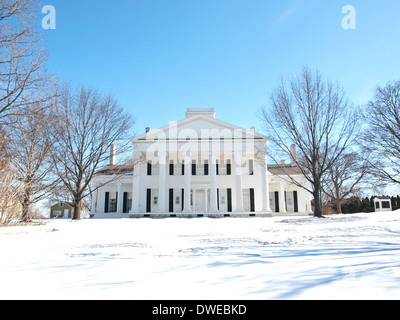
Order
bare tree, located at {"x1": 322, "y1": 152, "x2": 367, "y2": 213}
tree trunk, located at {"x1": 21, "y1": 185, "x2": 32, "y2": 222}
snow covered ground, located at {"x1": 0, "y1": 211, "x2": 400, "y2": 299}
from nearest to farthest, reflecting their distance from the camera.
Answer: snow covered ground, located at {"x1": 0, "y1": 211, "x2": 400, "y2": 299}, tree trunk, located at {"x1": 21, "y1": 185, "x2": 32, "y2": 222}, bare tree, located at {"x1": 322, "y1": 152, "x2": 367, "y2": 213}

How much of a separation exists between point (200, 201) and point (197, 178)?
2476 mm

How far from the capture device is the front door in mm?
27141

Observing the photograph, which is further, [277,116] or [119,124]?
[119,124]

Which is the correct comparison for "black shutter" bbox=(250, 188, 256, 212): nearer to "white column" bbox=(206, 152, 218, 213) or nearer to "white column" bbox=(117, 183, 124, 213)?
"white column" bbox=(206, 152, 218, 213)

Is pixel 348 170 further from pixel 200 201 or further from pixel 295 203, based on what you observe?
pixel 200 201

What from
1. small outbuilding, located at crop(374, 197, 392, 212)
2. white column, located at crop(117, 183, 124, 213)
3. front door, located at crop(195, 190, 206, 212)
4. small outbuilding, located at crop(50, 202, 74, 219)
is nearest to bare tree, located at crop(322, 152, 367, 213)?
small outbuilding, located at crop(374, 197, 392, 212)

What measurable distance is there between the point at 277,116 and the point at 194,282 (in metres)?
17.1

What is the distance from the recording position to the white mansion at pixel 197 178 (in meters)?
25.5

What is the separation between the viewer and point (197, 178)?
2762 centimetres

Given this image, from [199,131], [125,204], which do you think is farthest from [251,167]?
[125,204]

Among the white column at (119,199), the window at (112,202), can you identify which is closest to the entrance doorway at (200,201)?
the white column at (119,199)
